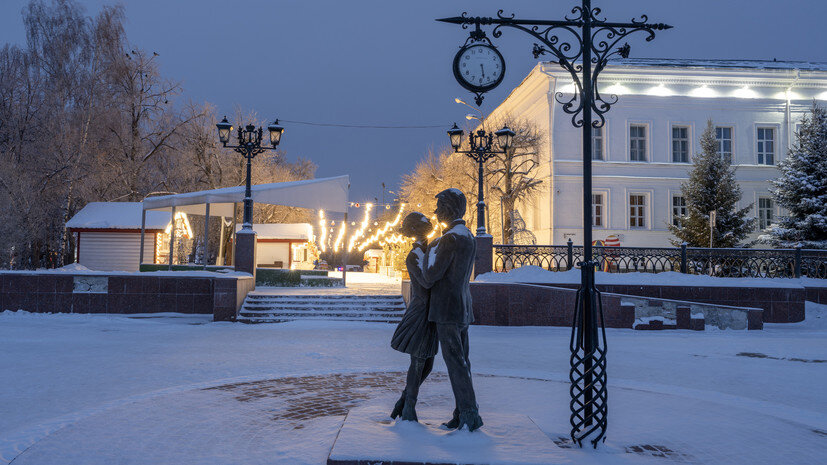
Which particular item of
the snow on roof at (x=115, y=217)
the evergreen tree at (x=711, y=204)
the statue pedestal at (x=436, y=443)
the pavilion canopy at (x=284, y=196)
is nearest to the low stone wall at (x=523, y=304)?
the pavilion canopy at (x=284, y=196)

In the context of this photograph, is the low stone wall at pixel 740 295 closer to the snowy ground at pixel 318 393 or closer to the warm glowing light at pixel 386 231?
the snowy ground at pixel 318 393

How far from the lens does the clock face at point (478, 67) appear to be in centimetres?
641

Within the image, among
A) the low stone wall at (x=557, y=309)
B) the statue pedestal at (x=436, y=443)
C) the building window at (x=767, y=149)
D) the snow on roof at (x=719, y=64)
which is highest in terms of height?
the snow on roof at (x=719, y=64)

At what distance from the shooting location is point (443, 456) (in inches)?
154

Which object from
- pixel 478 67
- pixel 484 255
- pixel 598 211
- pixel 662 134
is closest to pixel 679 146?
pixel 662 134

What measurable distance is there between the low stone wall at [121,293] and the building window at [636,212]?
24.2 meters

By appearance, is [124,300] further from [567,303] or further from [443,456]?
[443,456]

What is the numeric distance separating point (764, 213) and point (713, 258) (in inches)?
769

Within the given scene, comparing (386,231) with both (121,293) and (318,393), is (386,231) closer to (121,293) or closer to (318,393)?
(121,293)

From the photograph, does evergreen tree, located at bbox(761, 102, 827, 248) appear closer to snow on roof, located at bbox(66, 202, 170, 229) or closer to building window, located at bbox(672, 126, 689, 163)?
building window, located at bbox(672, 126, 689, 163)

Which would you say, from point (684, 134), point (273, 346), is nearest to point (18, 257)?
point (273, 346)

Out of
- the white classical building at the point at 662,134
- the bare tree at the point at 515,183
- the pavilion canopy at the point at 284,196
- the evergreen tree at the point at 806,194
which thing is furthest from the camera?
the white classical building at the point at 662,134

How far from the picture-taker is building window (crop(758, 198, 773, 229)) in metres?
33.7

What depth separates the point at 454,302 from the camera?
4539 mm
